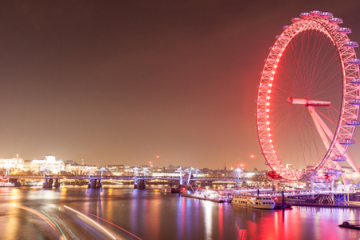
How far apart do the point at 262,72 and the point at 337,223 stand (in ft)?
71.7

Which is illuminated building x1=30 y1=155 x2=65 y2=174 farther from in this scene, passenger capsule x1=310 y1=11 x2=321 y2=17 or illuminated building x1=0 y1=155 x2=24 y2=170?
passenger capsule x1=310 y1=11 x2=321 y2=17

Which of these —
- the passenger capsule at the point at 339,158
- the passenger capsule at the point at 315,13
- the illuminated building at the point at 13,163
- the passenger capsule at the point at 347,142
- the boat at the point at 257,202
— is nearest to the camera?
the passenger capsule at the point at 347,142

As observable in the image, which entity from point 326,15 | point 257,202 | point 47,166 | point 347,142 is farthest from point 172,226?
point 47,166

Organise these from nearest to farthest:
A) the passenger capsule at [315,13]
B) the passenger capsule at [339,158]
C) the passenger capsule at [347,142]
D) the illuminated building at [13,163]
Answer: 1. the passenger capsule at [347,142]
2. the passenger capsule at [339,158]
3. the passenger capsule at [315,13]
4. the illuminated building at [13,163]

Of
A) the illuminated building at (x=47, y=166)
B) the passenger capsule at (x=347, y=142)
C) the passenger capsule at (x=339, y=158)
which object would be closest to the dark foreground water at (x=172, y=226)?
the passenger capsule at (x=339, y=158)

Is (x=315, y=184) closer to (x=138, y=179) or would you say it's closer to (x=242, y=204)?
(x=242, y=204)

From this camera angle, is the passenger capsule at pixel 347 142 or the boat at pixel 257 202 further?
the boat at pixel 257 202

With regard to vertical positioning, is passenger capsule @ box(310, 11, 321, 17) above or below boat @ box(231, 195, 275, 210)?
above

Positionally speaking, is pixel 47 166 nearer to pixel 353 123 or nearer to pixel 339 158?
pixel 339 158

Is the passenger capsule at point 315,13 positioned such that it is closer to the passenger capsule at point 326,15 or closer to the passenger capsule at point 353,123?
the passenger capsule at point 326,15

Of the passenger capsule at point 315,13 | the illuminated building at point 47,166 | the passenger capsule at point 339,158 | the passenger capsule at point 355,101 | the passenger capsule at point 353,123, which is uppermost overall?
the passenger capsule at point 315,13

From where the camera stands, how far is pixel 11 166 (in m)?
185

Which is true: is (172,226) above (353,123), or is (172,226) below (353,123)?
below

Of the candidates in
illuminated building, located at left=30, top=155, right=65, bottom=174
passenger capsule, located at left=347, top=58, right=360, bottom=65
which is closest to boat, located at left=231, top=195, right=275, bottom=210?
passenger capsule, located at left=347, top=58, right=360, bottom=65
